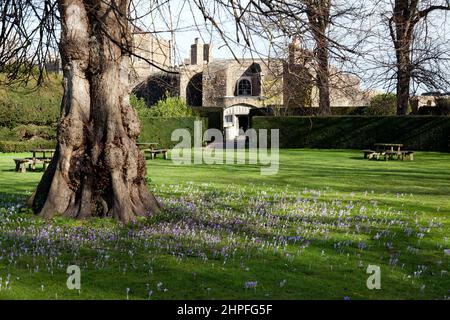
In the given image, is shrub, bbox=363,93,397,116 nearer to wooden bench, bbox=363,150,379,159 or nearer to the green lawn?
wooden bench, bbox=363,150,379,159

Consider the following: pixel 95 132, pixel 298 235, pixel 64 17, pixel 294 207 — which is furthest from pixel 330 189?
pixel 64 17

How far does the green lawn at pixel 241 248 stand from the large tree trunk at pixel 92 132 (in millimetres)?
455

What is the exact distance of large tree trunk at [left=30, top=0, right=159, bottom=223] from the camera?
8.70 metres

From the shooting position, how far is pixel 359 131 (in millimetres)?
34750

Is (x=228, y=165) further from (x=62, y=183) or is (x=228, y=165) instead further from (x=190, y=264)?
(x=190, y=264)

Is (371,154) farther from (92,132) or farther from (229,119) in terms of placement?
(229,119)

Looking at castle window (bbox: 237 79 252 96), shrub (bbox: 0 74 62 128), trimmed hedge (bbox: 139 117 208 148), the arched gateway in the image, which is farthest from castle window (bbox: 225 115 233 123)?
shrub (bbox: 0 74 62 128)

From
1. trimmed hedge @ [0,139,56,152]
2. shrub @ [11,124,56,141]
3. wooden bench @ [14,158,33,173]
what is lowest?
wooden bench @ [14,158,33,173]

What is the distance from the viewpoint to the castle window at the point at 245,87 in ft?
200

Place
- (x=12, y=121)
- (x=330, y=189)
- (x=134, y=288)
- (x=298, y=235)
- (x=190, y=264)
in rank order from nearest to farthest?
(x=134, y=288) < (x=190, y=264) < (x=298, y=235) < (x=330, y=189) < (x=12, y=121)

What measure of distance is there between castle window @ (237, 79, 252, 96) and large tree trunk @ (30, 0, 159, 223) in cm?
5231

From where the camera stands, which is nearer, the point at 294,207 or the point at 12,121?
the point at 294,207
